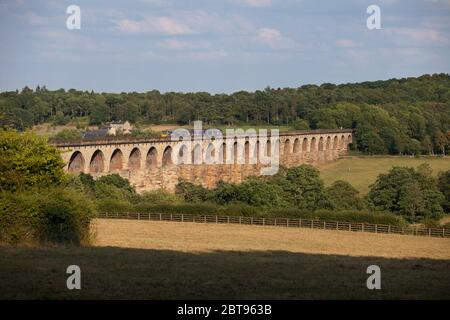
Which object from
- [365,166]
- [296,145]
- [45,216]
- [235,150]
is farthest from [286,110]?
[45,216]

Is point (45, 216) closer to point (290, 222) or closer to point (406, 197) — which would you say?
point (290, 222)

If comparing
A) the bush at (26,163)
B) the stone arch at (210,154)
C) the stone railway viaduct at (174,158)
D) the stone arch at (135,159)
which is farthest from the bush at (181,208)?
the stone arch at (210,154)

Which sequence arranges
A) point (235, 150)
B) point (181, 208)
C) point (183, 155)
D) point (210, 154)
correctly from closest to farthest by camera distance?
point (181, 208) < point (183, 155) < point (210, 154) < point (235, 150)

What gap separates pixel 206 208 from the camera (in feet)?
151

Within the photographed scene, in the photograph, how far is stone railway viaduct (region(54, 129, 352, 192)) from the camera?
69.5m

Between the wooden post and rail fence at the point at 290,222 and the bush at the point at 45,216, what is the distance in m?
16.9

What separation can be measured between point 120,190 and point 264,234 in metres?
21.0

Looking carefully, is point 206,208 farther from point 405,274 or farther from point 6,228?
point 405,274

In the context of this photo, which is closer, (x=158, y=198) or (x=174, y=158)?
(x=158, y=198)

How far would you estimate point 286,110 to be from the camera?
168 meters

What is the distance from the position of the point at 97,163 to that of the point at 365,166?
4428 cm

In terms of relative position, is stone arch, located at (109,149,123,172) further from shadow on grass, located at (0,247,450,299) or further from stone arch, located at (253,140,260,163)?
shadow on grass, located at (0,247,450,299)

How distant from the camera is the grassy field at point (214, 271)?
15.8 metres
